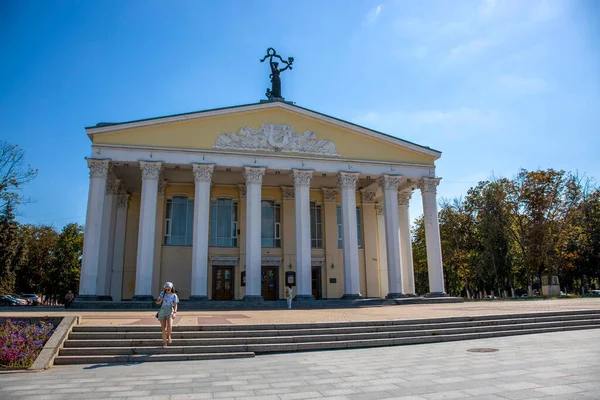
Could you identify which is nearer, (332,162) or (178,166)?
(178,166)

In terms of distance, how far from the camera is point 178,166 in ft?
81.2

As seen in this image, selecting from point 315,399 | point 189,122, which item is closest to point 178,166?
point 189,122

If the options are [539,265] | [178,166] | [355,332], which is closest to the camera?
[355,332]

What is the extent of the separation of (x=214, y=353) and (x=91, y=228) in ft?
51.4

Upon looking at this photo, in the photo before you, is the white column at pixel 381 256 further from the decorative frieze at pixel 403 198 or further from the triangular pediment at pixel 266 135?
the triangular pediment at pixel 266 135

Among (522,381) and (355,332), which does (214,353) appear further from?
(522,381)

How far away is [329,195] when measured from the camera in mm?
30781

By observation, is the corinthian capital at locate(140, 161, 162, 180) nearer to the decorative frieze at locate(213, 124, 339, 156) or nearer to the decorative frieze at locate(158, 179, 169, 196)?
the decorative frieze at locate(213, 124, 339, 156)

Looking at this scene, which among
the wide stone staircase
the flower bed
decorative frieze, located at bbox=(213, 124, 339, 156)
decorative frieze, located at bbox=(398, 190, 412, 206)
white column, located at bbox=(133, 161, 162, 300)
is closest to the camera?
the flower bed

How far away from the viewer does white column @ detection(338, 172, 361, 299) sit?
979 inches

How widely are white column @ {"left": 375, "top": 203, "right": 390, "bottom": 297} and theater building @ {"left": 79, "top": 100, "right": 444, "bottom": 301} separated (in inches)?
3.1

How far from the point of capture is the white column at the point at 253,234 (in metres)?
23.6

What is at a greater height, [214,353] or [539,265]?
[539,265]

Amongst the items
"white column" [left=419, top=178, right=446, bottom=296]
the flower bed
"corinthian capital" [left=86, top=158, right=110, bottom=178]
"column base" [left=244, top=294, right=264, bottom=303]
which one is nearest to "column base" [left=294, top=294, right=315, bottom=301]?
"column base" [left=244, top=294, right=264, bottom=303]
